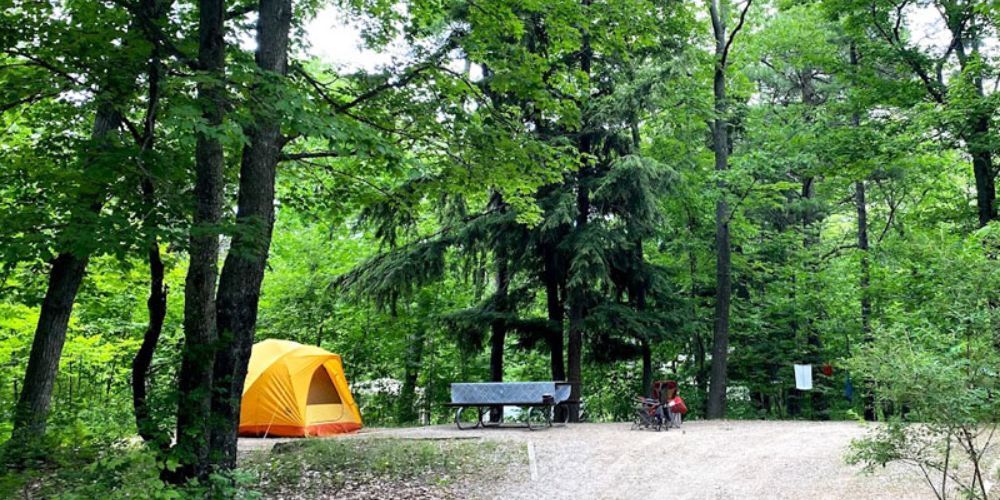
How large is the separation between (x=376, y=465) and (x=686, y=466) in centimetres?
360

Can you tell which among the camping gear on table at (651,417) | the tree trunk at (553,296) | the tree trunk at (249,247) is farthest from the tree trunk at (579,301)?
the tree trunk at (249,247)

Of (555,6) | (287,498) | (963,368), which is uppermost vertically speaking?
(555,6)

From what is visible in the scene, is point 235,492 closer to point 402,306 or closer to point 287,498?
point 287,498

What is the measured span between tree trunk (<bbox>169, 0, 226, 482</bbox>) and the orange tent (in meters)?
6.12

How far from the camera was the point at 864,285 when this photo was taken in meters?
15.2

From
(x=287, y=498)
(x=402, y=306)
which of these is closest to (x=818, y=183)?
(x=402, y=306)

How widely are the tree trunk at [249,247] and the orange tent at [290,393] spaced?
565cm

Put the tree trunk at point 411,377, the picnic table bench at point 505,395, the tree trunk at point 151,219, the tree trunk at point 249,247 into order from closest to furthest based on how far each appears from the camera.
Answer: the tree trunk at point 249,247 → the tree trunk at point 151,219 → the picnic table bench at point 505,395 → the tree trunk at point 411,377

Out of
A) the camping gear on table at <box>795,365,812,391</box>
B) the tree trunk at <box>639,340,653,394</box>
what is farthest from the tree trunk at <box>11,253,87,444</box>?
the camping gear on table at <box>795,365,812,391</box>

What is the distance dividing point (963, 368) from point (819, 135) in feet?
28.9

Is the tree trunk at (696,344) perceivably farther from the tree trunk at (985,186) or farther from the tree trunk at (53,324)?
the tree trunk at (53,324)

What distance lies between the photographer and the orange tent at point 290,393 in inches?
436

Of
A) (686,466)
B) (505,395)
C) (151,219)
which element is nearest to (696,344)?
(505,395)

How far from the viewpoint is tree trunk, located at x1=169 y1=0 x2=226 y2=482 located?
457cm
